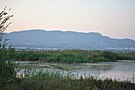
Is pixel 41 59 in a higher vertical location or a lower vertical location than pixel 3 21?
lower

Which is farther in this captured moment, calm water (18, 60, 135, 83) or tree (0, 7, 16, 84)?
calm water (18, 60, 135, 83)

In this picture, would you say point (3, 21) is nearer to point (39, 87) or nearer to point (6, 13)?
point (6, 13)

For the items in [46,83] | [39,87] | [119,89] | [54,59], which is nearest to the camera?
[39,87]

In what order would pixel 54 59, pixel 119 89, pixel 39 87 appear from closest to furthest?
1. pixel 39 87
2. pixel 119 89
3. pixel 54 59

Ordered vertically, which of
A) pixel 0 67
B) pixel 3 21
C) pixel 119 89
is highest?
pixel 3 21

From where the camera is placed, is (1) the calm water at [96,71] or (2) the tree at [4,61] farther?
(1) the calm water at [96,71]

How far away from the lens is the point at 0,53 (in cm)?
868

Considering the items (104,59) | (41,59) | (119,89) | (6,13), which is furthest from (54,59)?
(6,13)

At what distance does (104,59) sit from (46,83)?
78.3 ft

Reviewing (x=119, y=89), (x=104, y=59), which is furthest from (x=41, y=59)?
(x=119, y=89)

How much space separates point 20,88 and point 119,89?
151 inches

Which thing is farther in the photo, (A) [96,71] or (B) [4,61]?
(A) [96,71]

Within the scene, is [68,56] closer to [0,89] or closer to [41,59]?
[41,59]

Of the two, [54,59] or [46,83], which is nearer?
[46,83]
